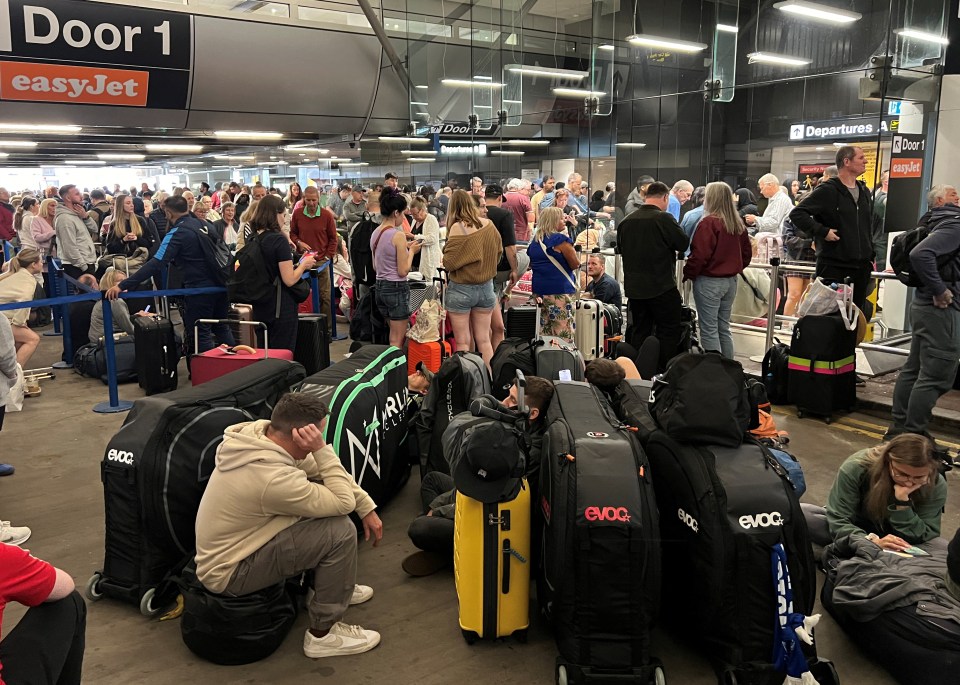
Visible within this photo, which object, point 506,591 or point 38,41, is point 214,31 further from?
point 506,591

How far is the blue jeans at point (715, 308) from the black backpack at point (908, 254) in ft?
4.32

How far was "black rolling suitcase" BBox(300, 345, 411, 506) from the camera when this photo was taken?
380 cm

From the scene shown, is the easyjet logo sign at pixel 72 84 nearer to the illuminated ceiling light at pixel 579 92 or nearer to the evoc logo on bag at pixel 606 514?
the illuminated ceiling light at pixel 579 92

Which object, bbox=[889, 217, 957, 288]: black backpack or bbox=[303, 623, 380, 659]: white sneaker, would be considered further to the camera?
bbox=[889, 217, 957, 288]: black backpack

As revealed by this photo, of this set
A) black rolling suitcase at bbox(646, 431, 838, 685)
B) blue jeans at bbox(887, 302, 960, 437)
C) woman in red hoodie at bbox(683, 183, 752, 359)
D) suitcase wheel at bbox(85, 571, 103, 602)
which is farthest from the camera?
woman in red hoodie at bbox(683, 183, 752, 359)

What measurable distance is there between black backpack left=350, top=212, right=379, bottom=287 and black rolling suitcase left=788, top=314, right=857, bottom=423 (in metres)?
3.92

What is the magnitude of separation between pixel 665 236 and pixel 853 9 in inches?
117


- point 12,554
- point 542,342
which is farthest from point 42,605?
point 542,342

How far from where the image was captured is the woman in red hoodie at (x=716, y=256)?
239 inches

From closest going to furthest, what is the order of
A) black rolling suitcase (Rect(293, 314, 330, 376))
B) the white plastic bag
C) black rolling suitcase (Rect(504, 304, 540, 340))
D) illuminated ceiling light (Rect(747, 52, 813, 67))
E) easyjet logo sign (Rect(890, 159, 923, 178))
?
the white plastic bag → black rolling suitcase (Rect(293, 314, 330, 376)) → black rolling suitcase (Rect(504, 304, 540, 340)) → easyjet logo sign (Rect(890, 159, 923, 178)) → illuminated ceiling light (Rect(747, 52, 813, 67))

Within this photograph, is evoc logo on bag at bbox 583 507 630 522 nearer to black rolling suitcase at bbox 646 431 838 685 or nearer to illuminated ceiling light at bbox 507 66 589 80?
black rolling suitcase at bbox 646 431 838 685

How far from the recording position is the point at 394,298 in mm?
6730

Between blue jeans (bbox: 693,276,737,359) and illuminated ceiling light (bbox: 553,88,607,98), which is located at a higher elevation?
illuminated ceiling light (bbox: 553,88,607,98)

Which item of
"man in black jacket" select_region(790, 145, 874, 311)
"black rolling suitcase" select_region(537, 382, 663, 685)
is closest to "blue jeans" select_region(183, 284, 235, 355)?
"black rolling suitcase" select_region(537, 382, 663, 685)
